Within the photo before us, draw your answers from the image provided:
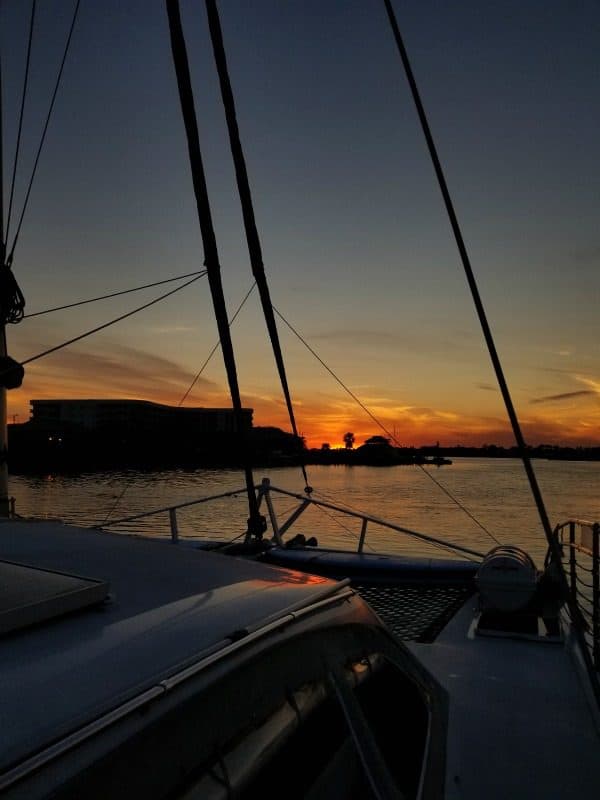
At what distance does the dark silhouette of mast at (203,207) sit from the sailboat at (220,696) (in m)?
2.45

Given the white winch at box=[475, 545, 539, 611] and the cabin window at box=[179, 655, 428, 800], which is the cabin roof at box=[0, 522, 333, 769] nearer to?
the cabin window at box=[179, 655, 428, 800]

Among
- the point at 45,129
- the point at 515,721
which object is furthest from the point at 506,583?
the point at 45,129

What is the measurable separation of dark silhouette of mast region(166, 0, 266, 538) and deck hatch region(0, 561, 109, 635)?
136 inches

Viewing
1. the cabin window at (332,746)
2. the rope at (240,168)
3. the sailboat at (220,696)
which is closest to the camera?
the sailboat at (220,696)

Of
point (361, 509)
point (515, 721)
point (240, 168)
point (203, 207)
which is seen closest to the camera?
point (515, 721)

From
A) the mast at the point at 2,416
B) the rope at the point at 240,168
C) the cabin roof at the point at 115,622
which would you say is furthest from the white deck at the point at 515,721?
the mast at the point at 2,416

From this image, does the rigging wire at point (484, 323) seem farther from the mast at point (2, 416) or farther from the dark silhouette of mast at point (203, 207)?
the mast at point (2, 416)

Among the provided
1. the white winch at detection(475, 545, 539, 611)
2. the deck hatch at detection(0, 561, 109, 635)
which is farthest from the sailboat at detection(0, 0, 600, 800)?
the white winch at detection(475, 545, 539, 611)

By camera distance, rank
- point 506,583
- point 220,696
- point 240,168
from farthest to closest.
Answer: point 506,583 < point 240,168 < point 220,696

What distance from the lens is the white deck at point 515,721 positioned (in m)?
4.03

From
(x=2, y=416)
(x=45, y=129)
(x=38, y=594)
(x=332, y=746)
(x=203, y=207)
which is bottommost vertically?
(x=332, y=746)

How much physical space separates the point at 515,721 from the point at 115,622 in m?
3.81

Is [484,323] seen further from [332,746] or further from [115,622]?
[115,622]

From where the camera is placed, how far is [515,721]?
4945 mm
